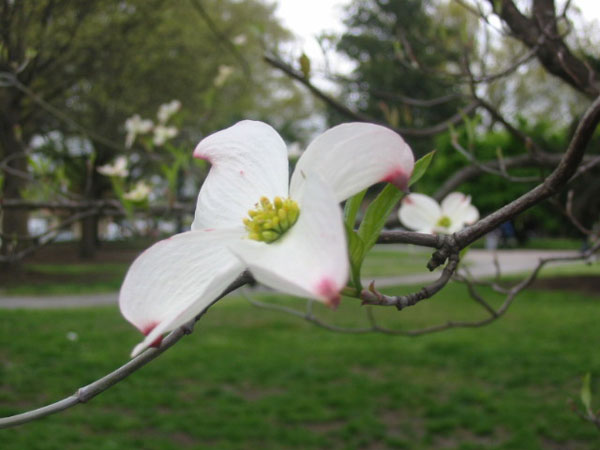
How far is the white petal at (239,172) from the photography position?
44 centimetres

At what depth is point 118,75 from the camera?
6.32 m

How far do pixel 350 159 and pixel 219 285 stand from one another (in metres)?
0.11

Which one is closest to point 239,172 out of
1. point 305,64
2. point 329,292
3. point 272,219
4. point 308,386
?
point 272,219

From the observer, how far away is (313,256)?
0.29m

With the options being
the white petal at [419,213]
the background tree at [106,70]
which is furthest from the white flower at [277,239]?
the background tree at [106,70]

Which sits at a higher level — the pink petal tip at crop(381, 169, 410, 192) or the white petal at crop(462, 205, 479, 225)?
the pink petal tip at crop(381, 169, 410, 192)

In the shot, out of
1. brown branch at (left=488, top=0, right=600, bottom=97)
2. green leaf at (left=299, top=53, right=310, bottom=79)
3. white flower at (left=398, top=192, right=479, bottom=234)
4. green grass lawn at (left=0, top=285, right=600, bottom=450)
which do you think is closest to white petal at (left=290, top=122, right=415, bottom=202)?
white flower at (left=398, top=192, right=479, bottom=234)

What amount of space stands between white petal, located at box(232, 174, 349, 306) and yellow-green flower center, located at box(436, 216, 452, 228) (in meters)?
0.71

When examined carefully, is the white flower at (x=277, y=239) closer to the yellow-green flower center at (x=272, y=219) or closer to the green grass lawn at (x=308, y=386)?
the yellow-green flower center at (x=272, y=219)

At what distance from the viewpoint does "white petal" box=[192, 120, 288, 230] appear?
1.44ft

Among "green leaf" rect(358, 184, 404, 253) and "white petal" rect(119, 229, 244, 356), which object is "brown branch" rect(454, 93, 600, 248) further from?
"white petal" rect(119, 229, 244, 356)

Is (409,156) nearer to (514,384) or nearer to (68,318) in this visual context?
(514,384)

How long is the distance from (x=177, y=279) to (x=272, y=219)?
7 cm

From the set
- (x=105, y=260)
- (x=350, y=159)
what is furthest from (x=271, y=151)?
(x=105, y=260)
